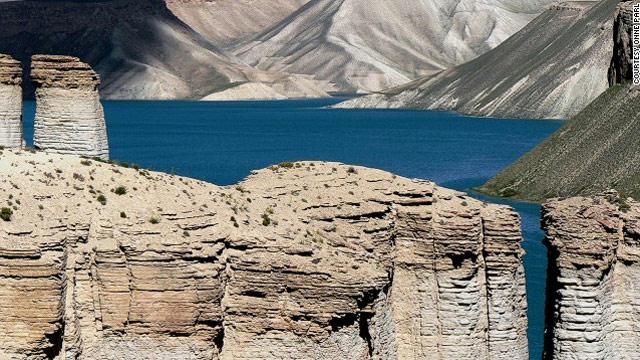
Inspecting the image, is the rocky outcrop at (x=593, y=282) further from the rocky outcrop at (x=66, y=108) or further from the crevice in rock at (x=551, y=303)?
the rocky outcrop at (x=66, y=108)

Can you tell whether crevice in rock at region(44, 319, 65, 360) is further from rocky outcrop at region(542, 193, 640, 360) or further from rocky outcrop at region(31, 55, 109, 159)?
rocky outcrop at region(542, 193, 640, 360)

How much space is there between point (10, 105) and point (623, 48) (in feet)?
425

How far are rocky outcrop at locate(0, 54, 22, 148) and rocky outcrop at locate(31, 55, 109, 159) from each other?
26.8 inches

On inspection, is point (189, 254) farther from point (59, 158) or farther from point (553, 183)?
point (553, 183)

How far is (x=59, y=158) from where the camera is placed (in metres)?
27.3

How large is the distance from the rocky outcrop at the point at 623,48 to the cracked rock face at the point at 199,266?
426 feet

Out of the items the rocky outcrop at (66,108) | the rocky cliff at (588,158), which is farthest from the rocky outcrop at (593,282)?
the rocky cliff at (588,158)

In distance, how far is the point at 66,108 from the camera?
33281 millimetres

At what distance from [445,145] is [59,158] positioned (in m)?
174

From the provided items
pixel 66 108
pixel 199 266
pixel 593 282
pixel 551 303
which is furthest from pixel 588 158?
pixel 199 266

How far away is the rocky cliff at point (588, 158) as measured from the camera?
129250 mm

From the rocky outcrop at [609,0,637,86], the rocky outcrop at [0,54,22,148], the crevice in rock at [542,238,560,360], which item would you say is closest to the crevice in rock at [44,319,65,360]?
the rocky outcrop at [0,54,22,148]

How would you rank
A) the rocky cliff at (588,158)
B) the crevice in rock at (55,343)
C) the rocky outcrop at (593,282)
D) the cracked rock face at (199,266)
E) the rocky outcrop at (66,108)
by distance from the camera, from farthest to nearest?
the rocky cliff at (588,158)
the rocky outcrop at (66,108)
the rocky outcrop at (593,282)
the cracked rock face at (199,266)
the crevice in rock at (55,343)

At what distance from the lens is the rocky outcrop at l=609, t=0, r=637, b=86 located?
506 feet
